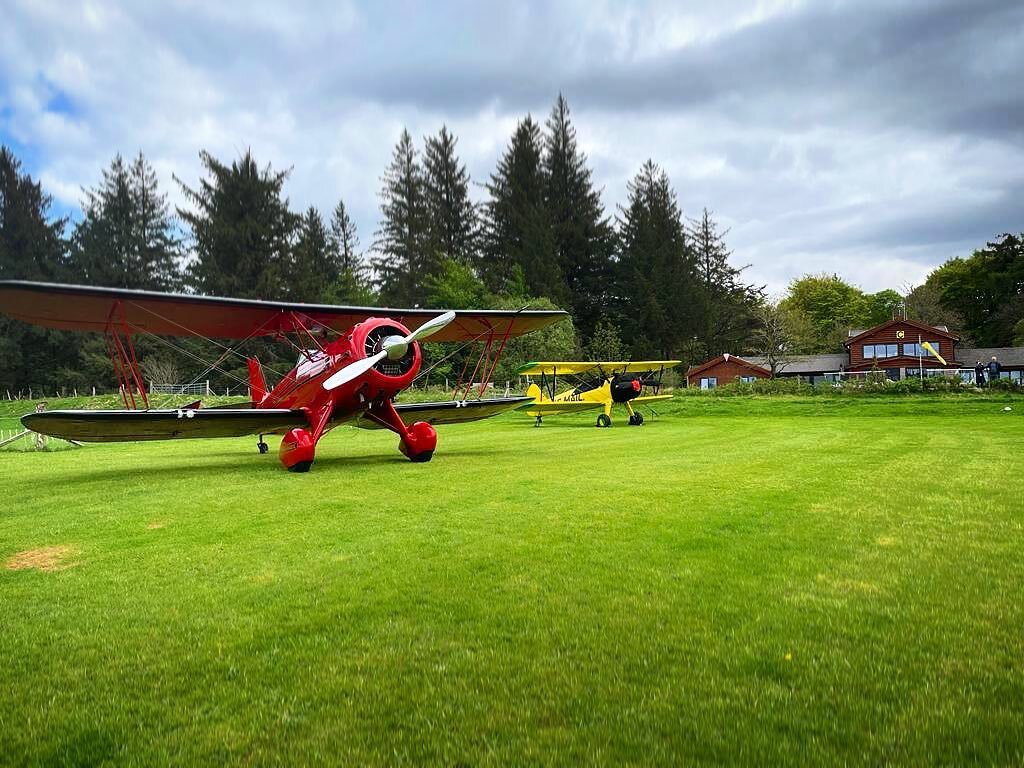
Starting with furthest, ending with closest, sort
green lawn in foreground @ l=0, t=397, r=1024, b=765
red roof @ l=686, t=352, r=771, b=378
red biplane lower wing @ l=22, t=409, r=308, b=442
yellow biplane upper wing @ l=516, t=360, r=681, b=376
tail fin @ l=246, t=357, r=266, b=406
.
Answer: red roof @ l=686, t=352, r=771, b=378 < yellow biplane upper wing @ l=516, t=360, r=681, b=376 < tail fin @ l=246, t=357, r=266, b=406 < red biplane lower wing @ l=22, t=409, r=308, b=442 < green lawn in foreground @ l=0, t=397, r=1024, b=765

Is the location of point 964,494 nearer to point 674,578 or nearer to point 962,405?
point 674,578

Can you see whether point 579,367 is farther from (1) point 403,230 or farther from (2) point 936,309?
(2) point 936,309

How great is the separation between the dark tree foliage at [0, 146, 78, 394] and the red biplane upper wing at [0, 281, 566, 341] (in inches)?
2010

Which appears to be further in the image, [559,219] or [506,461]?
[559,219]

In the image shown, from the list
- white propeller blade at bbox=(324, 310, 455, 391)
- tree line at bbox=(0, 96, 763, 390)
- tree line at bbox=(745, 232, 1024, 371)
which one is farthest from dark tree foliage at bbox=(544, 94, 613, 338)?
white propeller blade at bbox=(324, 310, 455, 391)

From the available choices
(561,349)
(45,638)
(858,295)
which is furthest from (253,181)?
(858,295)

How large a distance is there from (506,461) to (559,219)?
170ft

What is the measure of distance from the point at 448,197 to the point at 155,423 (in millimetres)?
52971

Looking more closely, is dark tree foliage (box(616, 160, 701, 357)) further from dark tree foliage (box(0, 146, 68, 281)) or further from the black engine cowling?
dark tree foliage (box(0, 146, 68, 281))

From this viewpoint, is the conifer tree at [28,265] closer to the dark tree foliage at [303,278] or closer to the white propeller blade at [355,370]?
the dark tree foliage at [303,278]

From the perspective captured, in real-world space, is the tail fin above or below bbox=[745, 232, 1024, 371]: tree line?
below

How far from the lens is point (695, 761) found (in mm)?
2080

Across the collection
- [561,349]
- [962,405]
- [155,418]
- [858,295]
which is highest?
[858,295]

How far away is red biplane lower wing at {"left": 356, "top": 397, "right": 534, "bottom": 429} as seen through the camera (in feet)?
45.4
